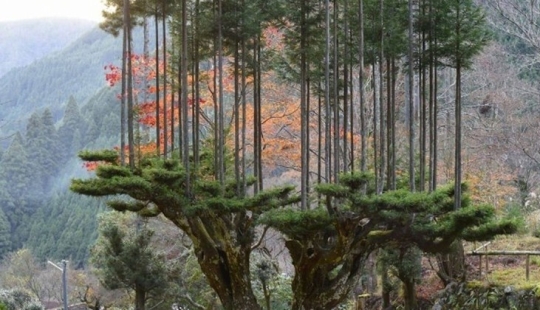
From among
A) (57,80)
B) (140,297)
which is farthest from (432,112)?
(57,80)

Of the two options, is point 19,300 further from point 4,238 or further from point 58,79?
point 58,79

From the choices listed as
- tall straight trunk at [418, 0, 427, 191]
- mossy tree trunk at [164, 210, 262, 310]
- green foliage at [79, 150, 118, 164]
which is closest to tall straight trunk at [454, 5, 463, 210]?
tall straight trunk at [418, 0, 427, 191]

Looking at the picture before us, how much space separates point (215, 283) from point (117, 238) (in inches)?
140

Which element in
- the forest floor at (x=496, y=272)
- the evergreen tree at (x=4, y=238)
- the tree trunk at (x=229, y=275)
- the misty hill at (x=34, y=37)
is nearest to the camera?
the tree trunk at (x=229, y=275)

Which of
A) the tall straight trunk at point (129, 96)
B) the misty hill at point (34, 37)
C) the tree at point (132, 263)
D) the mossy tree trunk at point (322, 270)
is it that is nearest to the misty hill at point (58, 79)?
the misty hill at point (34, 37)

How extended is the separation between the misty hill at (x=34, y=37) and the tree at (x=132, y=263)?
67.3 m

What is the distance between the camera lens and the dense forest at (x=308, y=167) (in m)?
7.80

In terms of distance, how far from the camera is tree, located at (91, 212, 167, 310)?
11.7 m

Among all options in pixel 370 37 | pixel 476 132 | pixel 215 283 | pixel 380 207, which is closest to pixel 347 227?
pixel 380 207

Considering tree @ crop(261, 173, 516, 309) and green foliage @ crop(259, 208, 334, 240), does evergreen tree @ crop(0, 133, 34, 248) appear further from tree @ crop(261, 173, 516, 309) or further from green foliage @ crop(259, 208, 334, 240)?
green foliage @ crop(259, 208, 334, 240)

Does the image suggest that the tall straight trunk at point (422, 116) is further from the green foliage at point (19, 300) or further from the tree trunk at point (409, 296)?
the green foliage at point (19, 300)

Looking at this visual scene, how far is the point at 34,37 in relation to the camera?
82.8 meters

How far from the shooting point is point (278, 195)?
8.54 metres

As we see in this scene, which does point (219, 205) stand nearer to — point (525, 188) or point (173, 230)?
point (173, 230)
